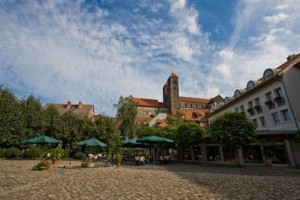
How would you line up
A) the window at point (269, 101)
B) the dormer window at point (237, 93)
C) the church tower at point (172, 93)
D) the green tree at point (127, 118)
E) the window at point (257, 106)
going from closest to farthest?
the window at point (269, 101) → the window at point (257, 106) → the dormer window at point (237, 93) → the green tree at point (127, 118) → the church tower at point (172, 93)

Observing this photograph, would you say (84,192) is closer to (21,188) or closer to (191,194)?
(21,188)

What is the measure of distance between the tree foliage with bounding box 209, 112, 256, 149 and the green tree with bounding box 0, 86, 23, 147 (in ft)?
92.5

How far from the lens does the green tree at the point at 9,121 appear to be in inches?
1382

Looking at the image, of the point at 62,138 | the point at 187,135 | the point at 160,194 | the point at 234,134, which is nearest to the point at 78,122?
the point at 62,138

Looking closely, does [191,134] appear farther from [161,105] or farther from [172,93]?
[161,105]

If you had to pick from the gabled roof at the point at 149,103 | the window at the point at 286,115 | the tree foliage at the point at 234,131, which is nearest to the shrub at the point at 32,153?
the tree foliage at the point at 234,131

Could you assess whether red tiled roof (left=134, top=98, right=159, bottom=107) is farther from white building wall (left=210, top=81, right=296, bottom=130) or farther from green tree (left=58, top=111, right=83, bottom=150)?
white building wall (left=210, top=81, right=296, bottom=130)

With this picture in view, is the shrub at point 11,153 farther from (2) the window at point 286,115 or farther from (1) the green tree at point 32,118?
(2) the window at point 286,115

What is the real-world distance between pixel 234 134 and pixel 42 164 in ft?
58.4

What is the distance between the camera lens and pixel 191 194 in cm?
967

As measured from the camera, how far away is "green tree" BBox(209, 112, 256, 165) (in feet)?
81.7

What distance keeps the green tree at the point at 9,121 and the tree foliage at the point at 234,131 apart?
92.5 feet

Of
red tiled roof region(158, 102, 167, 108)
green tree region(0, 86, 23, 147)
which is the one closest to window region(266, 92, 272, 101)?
green tree region(0, 86, 23, 147)

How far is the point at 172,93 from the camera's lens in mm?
105125
